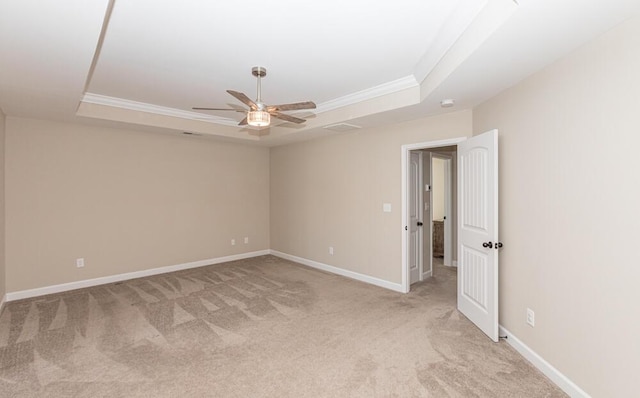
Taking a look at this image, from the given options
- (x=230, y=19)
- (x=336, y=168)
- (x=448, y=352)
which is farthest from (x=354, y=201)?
(x=230, y=19)

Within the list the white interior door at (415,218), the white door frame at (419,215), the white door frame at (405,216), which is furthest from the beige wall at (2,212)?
the white door frame at (419,215)

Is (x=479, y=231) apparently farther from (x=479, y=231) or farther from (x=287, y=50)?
(x=287, y=50)

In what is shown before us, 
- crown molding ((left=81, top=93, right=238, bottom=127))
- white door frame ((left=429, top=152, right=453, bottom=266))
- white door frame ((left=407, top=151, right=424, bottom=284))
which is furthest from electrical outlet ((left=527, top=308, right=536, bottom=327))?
crown molding ((left=81, top=93, right=238, bottom=127))

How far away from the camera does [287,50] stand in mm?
2895

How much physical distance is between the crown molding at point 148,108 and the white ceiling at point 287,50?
0.02 m

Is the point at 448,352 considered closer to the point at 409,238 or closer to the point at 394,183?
the point at 409,238

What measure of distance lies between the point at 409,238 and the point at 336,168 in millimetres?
1730

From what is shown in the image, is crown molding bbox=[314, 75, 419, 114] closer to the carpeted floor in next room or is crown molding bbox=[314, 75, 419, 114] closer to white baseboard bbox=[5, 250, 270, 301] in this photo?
the carpeted floor in next room

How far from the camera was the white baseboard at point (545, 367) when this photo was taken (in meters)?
Result: 2.20

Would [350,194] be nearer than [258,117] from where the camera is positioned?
No

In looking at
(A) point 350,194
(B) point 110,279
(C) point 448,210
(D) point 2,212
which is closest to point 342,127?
(A) point 350,194

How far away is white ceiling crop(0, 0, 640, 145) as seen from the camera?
194 cm

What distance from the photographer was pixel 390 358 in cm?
271

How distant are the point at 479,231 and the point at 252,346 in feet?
8.44
